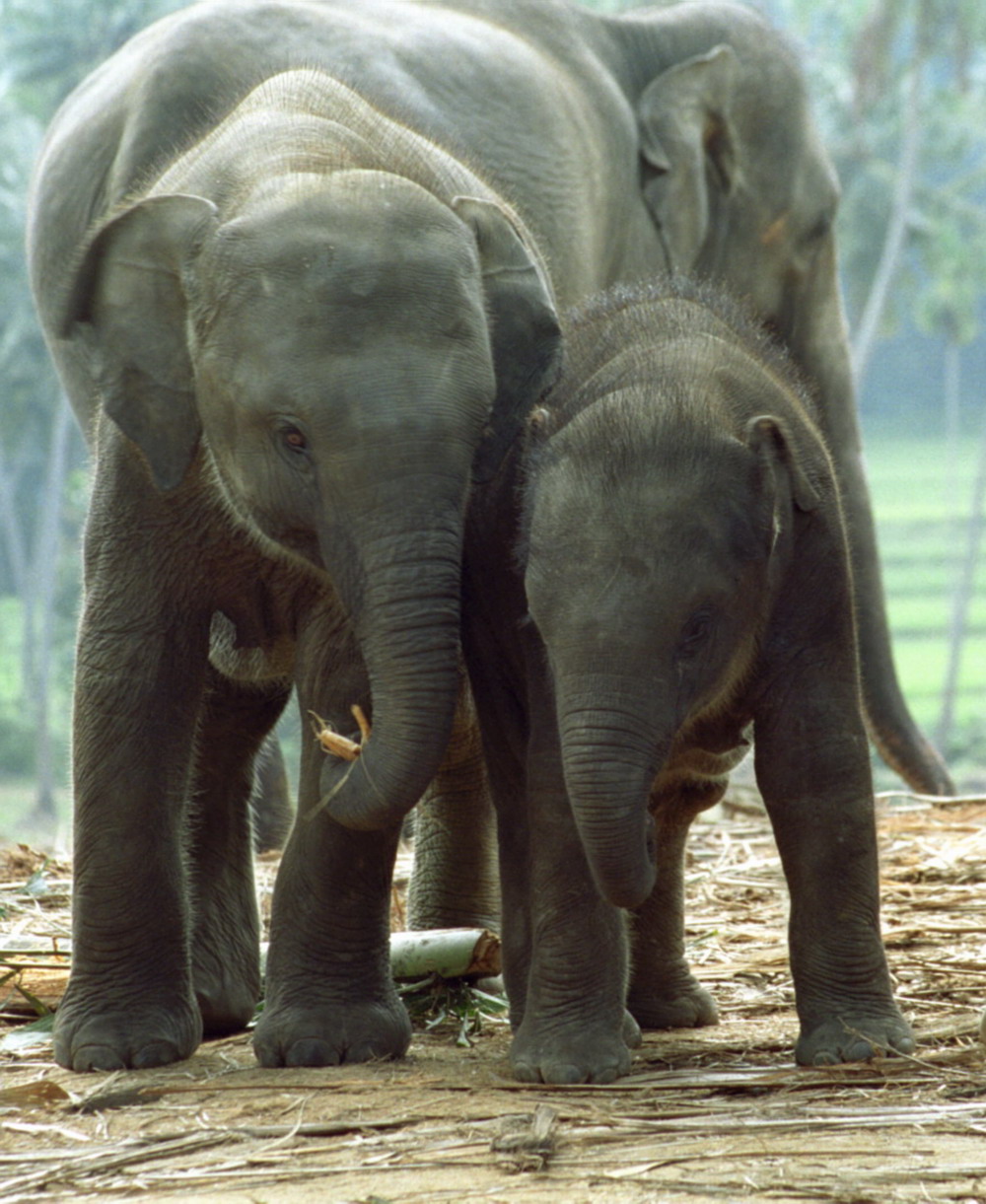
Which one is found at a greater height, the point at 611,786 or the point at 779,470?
the point at 779,470

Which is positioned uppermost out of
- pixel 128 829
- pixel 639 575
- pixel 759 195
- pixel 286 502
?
pixel 759 195

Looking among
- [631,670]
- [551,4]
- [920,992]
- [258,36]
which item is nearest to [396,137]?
[258,36]

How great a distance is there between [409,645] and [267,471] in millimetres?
397

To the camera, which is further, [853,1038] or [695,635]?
[853,1038]

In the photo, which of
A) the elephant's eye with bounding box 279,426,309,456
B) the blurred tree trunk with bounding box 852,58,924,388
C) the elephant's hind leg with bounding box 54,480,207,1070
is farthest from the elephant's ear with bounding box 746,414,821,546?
the blurred tree trunk with bounding box 852,58,924,388

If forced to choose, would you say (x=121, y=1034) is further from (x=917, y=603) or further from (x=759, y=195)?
(x=917, y=603)

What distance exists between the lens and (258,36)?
4.49 metres

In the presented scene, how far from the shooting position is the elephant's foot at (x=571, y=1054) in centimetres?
327

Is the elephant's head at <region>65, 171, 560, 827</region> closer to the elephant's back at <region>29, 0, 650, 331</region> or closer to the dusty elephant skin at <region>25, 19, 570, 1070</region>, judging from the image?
the dusty elephant skin at <region>25, 19, 570, 1070</region>

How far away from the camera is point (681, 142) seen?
21.1 ft

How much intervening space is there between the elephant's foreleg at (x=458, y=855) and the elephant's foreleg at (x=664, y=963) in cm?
82

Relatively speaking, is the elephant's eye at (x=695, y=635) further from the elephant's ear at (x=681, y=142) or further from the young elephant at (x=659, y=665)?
the elephant's ear at (x=681, y=142)

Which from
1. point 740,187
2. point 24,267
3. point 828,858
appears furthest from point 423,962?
point 24,267

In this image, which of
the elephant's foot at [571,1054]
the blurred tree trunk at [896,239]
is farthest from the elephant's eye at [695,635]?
the blurred tree trunk at [896,239]
